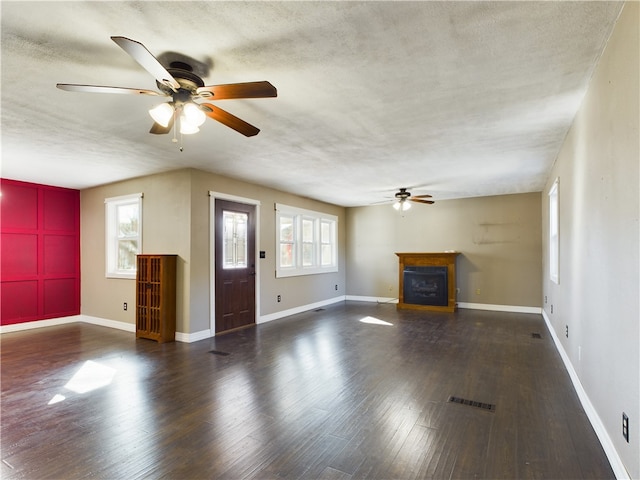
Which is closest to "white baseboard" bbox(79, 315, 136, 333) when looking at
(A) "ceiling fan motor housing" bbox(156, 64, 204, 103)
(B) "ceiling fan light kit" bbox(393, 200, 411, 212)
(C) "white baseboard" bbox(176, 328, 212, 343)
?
(C) "white baseboard" bbox(176, 328, 212, 343)

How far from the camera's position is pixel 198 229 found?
4.95m

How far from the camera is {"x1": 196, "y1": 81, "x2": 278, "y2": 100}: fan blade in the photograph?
1.95 meters

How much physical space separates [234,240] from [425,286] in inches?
168

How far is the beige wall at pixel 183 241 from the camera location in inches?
192

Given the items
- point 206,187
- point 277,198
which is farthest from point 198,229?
point 277,198

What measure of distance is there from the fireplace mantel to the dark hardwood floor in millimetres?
2302

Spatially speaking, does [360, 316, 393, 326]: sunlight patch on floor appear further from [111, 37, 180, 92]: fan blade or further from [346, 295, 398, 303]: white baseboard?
[111, 37, 180, 92]: fan blade

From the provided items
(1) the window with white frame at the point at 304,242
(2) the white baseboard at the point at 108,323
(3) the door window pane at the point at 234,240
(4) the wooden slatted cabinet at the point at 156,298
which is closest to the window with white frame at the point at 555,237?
(1) the window with white frame at the point at 304,242

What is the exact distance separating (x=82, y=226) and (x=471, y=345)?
7.02m

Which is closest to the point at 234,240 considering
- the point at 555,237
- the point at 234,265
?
the point at 234,265

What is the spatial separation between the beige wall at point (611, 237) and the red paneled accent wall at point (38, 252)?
301 inches

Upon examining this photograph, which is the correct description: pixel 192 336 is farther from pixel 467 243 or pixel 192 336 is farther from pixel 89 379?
pixel 467 243

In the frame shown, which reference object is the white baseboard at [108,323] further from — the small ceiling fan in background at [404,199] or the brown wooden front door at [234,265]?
the small ceiling fan in background at [404,199]

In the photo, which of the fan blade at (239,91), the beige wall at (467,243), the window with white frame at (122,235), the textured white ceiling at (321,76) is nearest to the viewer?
the textured white ceiling at (321,76)
